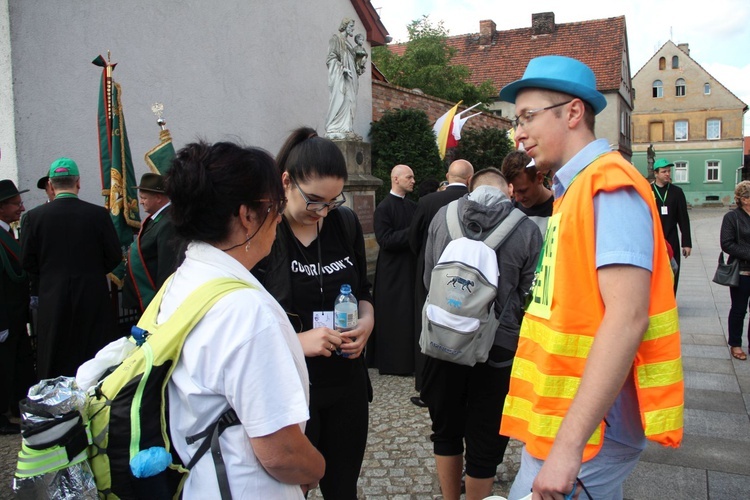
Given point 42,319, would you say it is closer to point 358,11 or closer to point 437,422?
point 437,422

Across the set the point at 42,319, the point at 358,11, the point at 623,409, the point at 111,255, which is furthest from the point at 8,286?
the point at 358,11

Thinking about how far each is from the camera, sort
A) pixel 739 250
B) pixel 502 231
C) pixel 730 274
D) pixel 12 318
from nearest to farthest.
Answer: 1. pixel 502 231
2. pixel 12 318
3. pixel 739 250
4. pixel 730 274

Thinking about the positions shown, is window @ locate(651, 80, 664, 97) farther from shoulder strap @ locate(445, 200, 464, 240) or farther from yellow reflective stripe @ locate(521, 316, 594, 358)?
Answer: yellow reflective stripe @ locate(521, 316, 594, 358)

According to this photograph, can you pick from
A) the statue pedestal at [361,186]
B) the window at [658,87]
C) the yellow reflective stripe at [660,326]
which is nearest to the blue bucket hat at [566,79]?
the yellow reflective stripe at [660,326]

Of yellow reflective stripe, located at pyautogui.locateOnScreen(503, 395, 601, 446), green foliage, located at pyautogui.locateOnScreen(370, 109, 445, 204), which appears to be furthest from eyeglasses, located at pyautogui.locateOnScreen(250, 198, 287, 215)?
green foliage, located at pyautogui.locateOnScreen(370, 109, 445, 204)

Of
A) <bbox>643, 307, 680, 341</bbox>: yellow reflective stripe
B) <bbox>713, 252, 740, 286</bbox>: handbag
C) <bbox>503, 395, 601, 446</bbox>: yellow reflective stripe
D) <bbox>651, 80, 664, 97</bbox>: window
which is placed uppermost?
<bbox>651, 80, 664, 97</bbox>: window

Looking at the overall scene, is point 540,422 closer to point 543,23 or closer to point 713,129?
point 543,23

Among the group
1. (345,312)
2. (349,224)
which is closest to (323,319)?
(345,312)

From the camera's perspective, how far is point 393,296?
6117 mm

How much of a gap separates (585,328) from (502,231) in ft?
4.47

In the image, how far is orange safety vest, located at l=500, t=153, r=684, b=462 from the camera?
1604mm

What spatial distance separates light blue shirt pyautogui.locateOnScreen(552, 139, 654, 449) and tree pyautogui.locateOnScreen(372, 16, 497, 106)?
1782cm

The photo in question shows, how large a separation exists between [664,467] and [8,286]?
5193mm

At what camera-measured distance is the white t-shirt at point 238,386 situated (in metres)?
1.37
